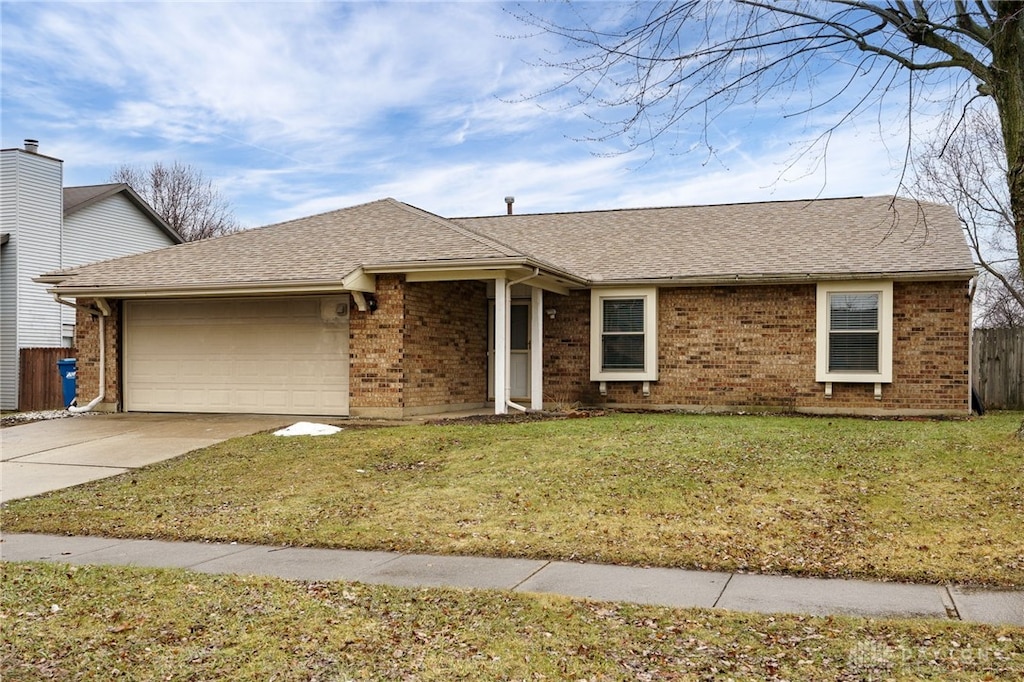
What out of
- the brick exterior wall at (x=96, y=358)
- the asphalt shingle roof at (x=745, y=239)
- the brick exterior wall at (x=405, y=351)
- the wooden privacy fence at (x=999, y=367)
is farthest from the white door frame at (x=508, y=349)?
the wooden privacy fence at (x=999, y=367)

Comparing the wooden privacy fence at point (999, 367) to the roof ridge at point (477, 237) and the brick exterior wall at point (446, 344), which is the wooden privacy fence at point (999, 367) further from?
the brick exterior wall at point (446, 344)

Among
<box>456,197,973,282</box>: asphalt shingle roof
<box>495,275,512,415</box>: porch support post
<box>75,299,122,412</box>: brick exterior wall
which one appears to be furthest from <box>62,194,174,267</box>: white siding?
<box>495,275,512,415</box>: porch support post

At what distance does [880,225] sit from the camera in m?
17.7

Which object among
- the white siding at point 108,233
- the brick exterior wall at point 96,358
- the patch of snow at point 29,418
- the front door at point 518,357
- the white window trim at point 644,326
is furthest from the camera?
the white siding at point 108,233

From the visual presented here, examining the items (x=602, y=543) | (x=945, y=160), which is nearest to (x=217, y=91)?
(x=602, y=543)

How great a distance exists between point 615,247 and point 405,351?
6143mm

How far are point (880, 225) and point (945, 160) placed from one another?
8300 mm

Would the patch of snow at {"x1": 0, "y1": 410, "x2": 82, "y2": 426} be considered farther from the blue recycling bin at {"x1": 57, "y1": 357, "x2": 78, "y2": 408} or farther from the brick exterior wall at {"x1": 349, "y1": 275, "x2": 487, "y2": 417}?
the brick exterior wall at {"x1": 349, "y1": 275, "x2": 487, "y2": 417}

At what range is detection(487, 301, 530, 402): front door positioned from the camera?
696 inches

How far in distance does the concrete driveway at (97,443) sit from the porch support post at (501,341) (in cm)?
357

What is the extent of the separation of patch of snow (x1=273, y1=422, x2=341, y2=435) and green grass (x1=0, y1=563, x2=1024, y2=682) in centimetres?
711

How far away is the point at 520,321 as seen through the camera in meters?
17.8

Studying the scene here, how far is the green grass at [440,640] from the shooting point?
14.0ft

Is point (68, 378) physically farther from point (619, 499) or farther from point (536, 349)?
point (619, 499)
